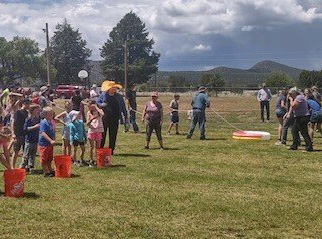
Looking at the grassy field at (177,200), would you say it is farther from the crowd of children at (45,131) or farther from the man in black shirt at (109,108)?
the man in black shirt at (109,108)

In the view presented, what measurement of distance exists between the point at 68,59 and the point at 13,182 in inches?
3033

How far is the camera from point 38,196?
775 cm

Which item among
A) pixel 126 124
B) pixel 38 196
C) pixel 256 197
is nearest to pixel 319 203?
pixel 256 197

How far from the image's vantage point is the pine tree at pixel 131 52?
263ft

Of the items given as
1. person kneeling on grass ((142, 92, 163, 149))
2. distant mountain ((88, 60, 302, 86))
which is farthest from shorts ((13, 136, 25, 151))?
distant mountain ((88, 60, 302, 86))

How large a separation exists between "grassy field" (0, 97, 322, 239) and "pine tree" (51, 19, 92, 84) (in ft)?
236

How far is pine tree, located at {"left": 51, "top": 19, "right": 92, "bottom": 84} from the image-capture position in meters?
81.9

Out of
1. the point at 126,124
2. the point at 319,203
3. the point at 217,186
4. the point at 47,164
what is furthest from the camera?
the point at 126,124

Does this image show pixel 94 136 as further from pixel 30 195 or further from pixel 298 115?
pixel 298 115

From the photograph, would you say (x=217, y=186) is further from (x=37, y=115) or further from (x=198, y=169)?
(x=37, y=115)

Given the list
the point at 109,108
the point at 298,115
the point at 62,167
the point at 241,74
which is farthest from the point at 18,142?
the point at 241,74

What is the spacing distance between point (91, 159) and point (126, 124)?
768cm

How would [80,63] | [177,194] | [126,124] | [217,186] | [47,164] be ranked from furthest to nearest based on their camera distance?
1. [80,63]
2. [126,124]
3. [47,164]
4. [217,186]
5. [177,194]

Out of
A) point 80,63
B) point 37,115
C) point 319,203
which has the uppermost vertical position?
point 80,63
